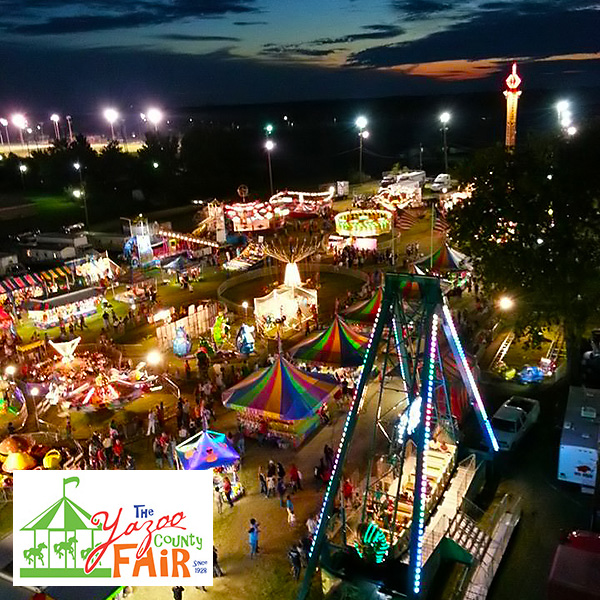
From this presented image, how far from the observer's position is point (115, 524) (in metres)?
9.08

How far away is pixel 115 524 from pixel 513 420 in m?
10.8

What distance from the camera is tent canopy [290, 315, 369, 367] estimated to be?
761 inches

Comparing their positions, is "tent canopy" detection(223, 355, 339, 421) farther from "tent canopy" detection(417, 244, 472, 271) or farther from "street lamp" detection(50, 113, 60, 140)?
"street lamp" detection(50, 113, 60, 140)

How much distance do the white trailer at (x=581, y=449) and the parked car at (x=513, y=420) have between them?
4.81ft

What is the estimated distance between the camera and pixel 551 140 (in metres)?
17.4

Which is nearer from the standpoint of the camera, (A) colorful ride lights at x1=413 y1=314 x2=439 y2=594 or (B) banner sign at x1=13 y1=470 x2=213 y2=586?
(B) banner sign at x1=13 y1=470 x2=213 y2=586

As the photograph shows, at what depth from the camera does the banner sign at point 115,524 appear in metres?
9.08

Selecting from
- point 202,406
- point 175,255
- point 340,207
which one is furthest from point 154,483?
point 340,207

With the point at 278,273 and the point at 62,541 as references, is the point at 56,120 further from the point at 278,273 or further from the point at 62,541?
the point at 62,541

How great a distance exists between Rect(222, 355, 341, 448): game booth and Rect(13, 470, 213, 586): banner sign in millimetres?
7176

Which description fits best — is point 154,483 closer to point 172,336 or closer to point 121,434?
point 121,434

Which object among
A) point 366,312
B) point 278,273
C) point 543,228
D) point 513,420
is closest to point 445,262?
point 366,312

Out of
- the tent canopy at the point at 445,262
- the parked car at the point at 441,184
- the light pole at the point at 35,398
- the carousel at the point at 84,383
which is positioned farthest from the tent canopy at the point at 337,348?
the parked car at the point at 441,184

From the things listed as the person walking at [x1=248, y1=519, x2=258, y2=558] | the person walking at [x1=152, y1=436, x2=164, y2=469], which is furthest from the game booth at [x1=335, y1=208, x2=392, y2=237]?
the person walking at [x1=248, y1=519, x2=258, y2=558]
